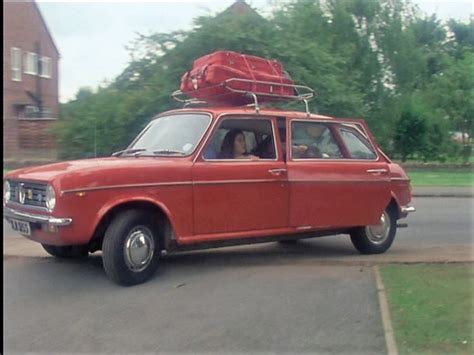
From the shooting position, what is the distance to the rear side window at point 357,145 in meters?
8.88

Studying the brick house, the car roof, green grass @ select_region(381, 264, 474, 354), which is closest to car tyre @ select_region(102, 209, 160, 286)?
the car roof

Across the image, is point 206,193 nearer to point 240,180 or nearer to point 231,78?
point 240,180

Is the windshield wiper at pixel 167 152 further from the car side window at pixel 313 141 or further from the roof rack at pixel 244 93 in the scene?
the car side window at pixel 313 141

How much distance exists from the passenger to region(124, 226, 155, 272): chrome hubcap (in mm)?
A: 1287

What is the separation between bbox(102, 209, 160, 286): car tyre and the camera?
22.5ft

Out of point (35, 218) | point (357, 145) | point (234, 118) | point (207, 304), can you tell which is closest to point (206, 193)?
point (234, 118)

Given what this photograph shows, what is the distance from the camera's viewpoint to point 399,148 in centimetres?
2994

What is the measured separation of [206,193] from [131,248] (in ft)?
3.28

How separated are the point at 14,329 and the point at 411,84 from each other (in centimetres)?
2785

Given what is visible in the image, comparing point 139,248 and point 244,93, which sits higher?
point 244,93

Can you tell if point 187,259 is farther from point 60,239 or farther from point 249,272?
point 60,239

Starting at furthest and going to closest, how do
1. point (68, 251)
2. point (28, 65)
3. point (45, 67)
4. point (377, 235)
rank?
point (45, 67) → point (28, 65) → point (377, 235) → point (68, 251)

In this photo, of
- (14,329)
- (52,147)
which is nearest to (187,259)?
(14,329)

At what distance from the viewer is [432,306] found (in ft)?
20.2
